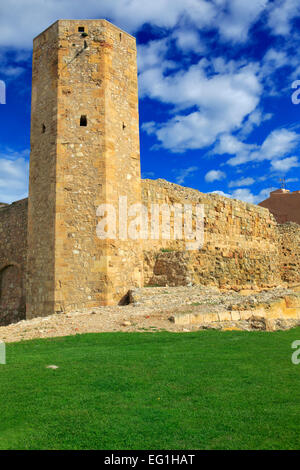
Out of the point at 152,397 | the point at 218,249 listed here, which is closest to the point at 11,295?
the point at 218,249

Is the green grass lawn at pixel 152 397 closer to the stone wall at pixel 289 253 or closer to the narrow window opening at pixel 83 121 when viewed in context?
the narrow window opening at pixel 83 121

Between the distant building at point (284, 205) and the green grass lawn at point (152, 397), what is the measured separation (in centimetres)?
2893

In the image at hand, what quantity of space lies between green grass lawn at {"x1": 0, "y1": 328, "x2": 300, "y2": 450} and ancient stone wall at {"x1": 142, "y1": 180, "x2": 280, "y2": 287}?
731 cm

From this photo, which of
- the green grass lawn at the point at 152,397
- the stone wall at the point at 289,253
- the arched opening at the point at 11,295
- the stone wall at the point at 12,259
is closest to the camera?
the green grass lawn at the point at 152,397

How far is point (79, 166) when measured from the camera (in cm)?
1159

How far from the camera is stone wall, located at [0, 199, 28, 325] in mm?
15587

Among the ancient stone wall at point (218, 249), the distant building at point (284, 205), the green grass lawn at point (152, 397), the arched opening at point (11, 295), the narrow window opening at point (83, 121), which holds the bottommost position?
the green grass lawn at point (152, 397)

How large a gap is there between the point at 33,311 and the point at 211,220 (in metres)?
9.32

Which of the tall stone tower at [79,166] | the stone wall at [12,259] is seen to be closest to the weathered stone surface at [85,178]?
the tall stone tower at [79,166]

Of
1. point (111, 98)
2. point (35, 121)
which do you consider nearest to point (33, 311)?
point (35, 121)

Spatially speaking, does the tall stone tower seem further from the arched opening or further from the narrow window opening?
the arched opening

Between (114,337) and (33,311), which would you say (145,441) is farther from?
(33,311)

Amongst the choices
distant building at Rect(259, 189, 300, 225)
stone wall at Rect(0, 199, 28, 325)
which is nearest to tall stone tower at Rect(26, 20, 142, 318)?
stone wall at Rect(0, 199, 28, 325)

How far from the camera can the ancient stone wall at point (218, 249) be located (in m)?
13.7
